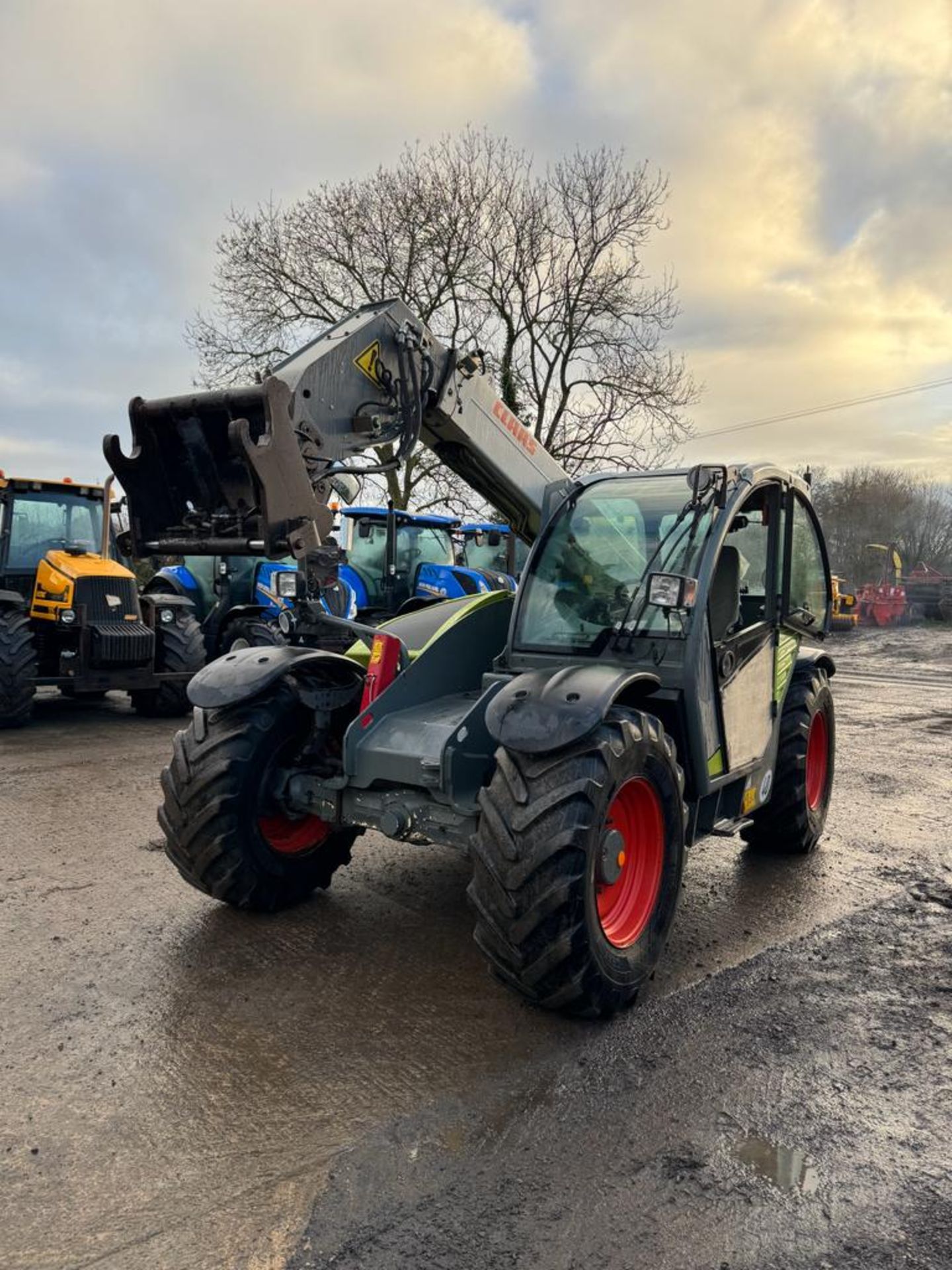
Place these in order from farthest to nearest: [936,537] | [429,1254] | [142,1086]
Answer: [936,537] → [142,1086] → [429,1254]

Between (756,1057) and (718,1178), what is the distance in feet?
2.37

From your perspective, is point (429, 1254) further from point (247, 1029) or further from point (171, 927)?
point (171, 927)

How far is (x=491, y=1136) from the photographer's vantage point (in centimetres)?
274

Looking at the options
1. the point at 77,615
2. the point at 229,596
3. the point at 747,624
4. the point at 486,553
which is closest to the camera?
the point at 747,624

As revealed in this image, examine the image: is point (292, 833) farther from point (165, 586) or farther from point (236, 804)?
point (165, 586)

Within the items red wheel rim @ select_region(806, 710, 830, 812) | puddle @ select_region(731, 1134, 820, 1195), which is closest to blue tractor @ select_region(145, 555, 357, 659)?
red wheel rim @ select_region(806, 710, 830, 812)

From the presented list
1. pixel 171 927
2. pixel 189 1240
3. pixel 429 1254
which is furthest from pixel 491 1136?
pixel 171 927

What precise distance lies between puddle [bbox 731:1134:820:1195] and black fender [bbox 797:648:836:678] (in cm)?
346

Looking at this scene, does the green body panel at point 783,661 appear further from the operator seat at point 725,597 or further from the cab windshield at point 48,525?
the cab windshield at point 48,525

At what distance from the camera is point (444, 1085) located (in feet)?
9.86

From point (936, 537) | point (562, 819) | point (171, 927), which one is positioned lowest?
point (171, 927)

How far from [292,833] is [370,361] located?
2237mm

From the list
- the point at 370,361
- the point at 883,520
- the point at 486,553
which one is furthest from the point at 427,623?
the point at 883,520

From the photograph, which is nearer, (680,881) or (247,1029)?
(247,1029)
